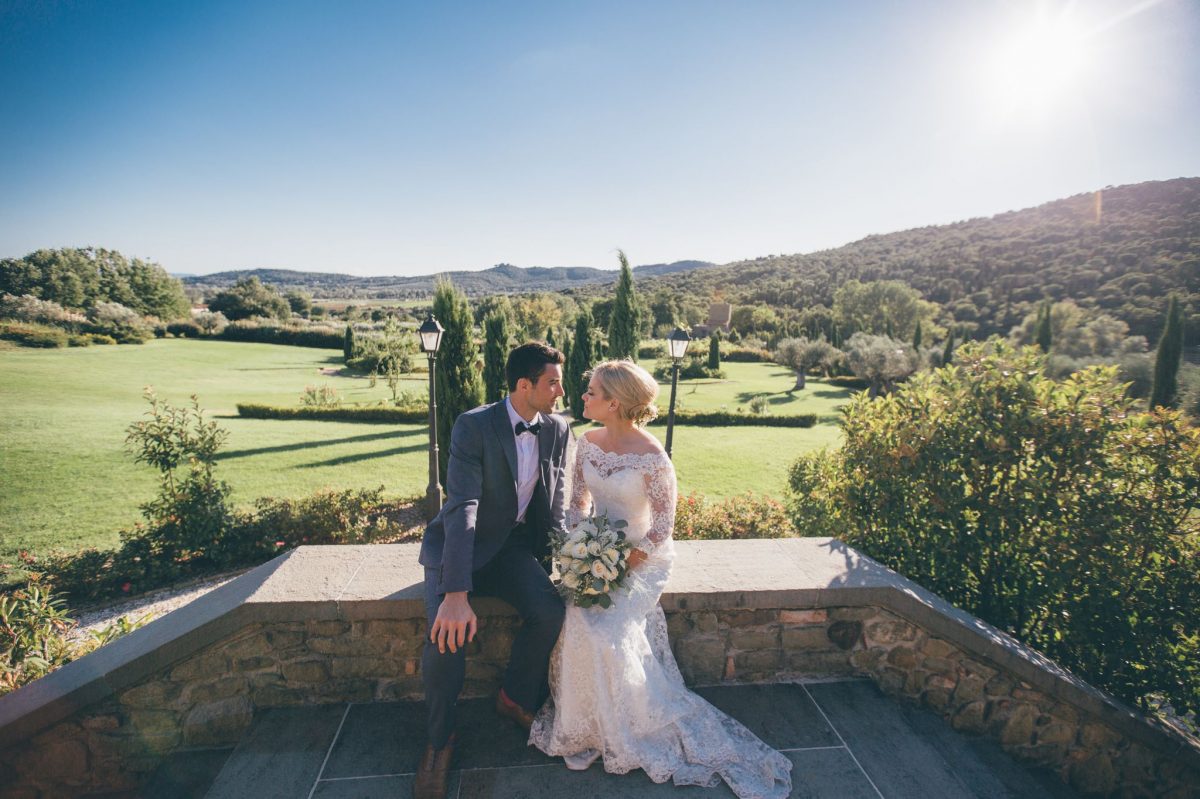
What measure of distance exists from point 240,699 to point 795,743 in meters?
2.99

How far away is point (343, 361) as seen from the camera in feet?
97.5

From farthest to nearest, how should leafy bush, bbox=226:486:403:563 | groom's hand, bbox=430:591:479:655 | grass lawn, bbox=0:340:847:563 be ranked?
grass lawn, bbox=0:340:847:563 < leafy bush, bbox=226:486:403:563 < groom's hand, bbox=430:591:479:655

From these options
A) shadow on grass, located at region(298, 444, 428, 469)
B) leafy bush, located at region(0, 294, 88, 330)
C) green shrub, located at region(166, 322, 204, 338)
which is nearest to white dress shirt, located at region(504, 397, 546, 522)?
shadow on grass, located at region(298, 444, 428, 469)

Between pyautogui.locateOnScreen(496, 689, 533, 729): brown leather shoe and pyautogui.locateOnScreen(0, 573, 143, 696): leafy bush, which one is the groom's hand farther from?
pyautogui.locateOnScreen(0, 573, 143, 696): leafy bush

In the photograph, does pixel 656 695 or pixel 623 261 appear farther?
pixel 623 261

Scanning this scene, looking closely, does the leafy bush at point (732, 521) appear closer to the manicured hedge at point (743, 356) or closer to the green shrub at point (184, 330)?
the manicured hedge at point (743, 356)

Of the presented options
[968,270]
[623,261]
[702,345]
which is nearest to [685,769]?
[623,261]

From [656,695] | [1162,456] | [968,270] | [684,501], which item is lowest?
[684,501]

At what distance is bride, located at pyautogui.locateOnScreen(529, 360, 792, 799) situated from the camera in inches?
99.4

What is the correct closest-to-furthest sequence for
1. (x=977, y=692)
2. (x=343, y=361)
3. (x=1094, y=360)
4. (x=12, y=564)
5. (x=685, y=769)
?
1. (x=685, y=769)
2. (x=977, y=692)
3. (x=12, y=564)
4. (x=1094, y=360)
5. (x=343, y=361)

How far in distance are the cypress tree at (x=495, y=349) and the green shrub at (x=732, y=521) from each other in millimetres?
6159

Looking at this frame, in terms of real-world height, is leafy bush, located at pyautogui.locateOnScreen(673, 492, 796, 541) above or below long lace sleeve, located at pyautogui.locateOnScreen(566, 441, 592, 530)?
below

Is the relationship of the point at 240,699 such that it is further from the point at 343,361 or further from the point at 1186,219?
the point at 1186,219

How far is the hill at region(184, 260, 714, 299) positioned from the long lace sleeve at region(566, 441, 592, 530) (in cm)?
10220
